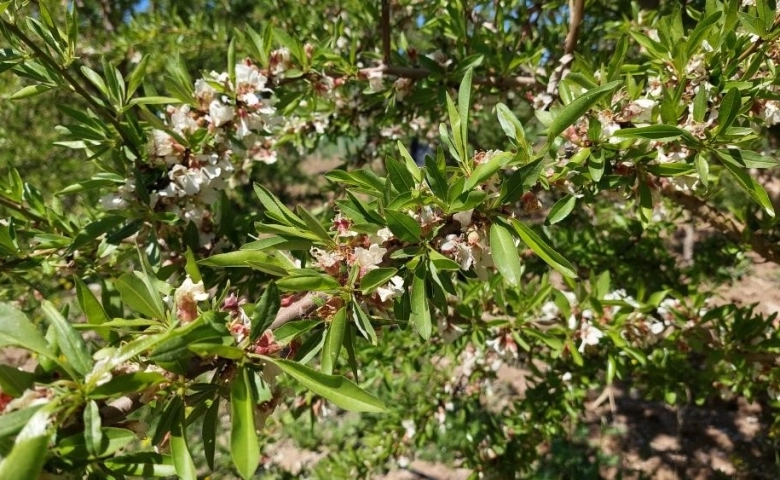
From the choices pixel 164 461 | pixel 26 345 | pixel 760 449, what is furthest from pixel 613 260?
pixel 760 449

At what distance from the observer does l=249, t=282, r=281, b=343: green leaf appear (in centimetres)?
65

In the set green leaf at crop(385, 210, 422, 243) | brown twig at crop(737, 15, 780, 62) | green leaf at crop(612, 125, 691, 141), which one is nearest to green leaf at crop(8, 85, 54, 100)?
green leaf at crop(385, 210, 422, 243)

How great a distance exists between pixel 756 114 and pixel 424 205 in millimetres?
821

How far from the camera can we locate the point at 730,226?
5.84ft

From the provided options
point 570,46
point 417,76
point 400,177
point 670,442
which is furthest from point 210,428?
point 670,442

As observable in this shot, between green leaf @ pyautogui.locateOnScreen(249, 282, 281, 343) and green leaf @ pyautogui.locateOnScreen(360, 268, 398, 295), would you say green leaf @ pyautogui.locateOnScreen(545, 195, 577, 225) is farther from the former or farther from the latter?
green leaf @ pyautogui.locateOnScreen(249, 282, 281, 343)

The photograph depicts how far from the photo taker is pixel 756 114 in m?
1.10

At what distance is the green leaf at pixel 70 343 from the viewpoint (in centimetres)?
57

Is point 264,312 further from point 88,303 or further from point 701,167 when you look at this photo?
point 701,167

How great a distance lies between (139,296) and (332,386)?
29cm

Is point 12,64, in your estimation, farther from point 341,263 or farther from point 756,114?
point 756,114

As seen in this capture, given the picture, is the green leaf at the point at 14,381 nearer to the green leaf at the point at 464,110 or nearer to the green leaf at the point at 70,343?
the green leaf at the point at 70,343

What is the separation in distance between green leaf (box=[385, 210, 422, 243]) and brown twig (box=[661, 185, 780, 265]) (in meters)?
1.10

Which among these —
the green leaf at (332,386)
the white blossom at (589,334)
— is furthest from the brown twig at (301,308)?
the white blossom at (589,334)
